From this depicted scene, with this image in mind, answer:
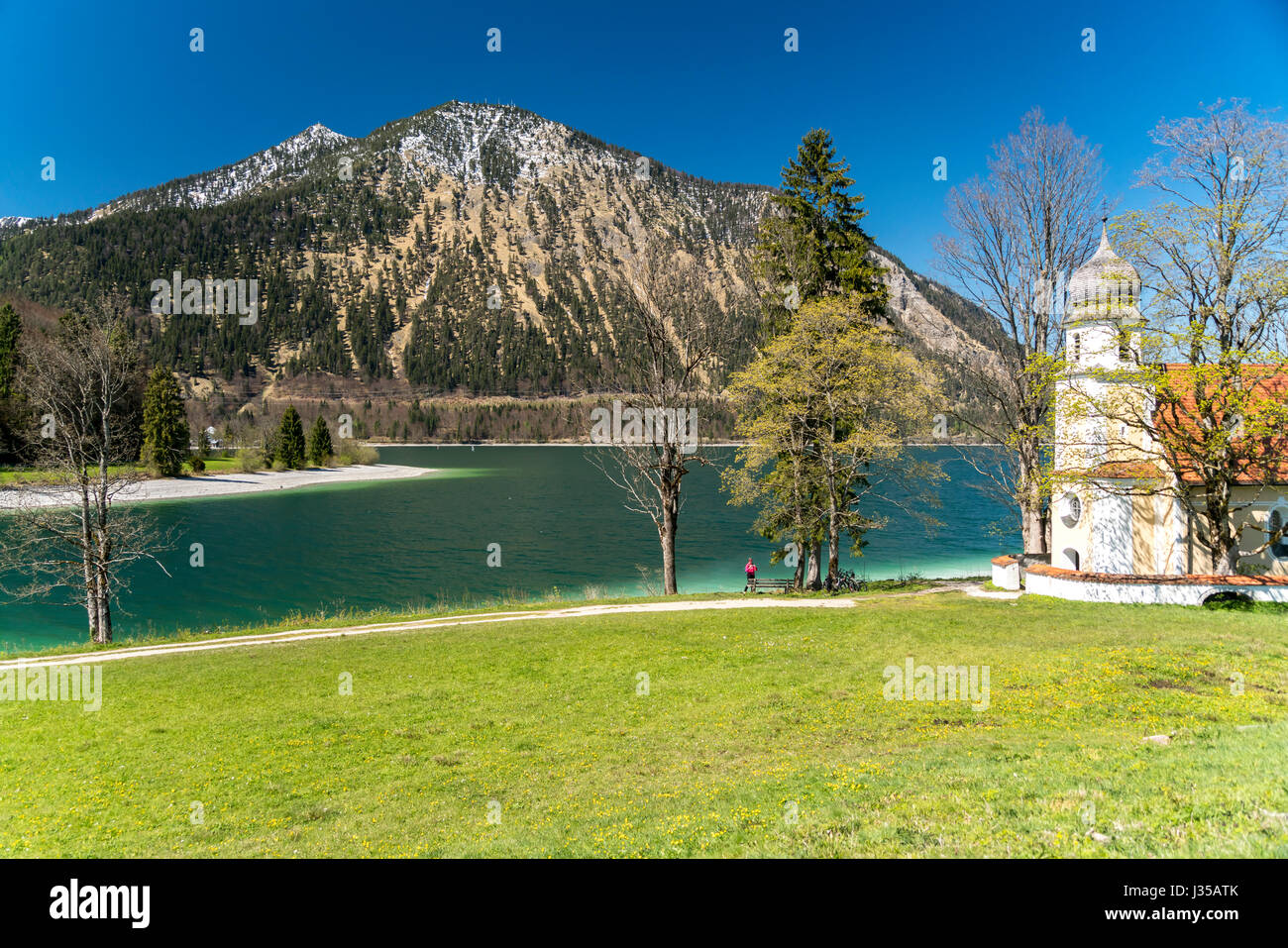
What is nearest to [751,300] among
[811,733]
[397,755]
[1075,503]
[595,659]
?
[1075,503]

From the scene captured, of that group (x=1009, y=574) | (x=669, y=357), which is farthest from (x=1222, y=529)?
(x=669, y=357)

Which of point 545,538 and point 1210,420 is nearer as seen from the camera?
point 1210,420

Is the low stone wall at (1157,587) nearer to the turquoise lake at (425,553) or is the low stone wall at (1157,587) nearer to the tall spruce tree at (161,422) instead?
the turquoise lake at (425,553)

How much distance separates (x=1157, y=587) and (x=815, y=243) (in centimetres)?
1690

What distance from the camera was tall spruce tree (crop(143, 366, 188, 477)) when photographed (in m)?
84.0

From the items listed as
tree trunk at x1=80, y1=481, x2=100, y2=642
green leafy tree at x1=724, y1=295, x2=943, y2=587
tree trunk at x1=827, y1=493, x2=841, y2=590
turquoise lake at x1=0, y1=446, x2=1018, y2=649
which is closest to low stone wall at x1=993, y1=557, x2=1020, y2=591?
green leafy tree at x1=724, y1=295, x2=943, y2=587

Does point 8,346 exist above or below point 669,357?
above

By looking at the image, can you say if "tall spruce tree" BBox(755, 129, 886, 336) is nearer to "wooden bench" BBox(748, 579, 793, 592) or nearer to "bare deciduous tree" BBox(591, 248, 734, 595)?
"bare deciduous tree" BBox(591, 248, 734, 595)

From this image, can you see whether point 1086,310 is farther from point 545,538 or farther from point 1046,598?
point 545,538

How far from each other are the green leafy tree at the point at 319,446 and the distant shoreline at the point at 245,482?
6.74 feet

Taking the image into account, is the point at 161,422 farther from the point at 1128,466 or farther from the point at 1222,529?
the point at 1222,529

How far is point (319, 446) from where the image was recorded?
117m
